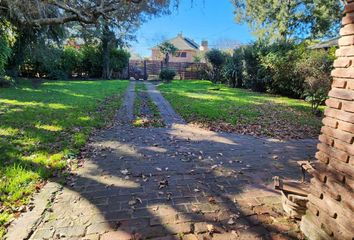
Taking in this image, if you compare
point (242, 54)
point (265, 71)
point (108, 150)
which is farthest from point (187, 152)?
point (242, 54)

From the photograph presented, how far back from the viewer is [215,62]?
20.7 m

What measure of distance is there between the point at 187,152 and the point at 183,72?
Result: 2036 cm

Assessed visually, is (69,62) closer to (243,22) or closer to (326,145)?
(243,22)

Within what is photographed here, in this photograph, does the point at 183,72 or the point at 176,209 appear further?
the point at 183,72

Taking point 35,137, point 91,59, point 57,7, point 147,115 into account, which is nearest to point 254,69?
point 147,115

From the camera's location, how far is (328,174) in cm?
201

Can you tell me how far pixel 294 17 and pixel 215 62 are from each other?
673 cm

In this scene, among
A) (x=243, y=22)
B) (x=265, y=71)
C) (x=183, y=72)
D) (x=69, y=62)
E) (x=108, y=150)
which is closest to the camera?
(x=108, y=150)

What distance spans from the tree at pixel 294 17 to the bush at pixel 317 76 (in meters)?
9.72

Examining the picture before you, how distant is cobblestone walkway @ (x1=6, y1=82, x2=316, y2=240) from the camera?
2365mm

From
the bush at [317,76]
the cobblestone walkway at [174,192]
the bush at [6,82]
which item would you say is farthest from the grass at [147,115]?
the bush at [6,82]

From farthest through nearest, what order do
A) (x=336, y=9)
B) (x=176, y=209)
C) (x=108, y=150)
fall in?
(x=336, y=9) → (x=108, y=150) → (x=176, y=209)

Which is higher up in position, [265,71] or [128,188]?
[265,71]

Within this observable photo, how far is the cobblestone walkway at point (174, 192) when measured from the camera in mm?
2365
